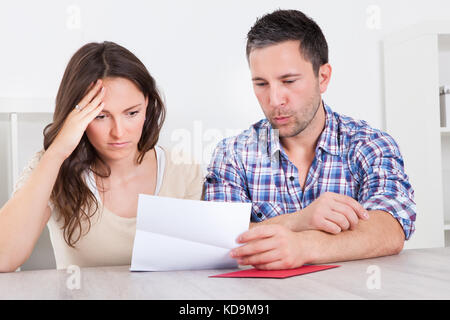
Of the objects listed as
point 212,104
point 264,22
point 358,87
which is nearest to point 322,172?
point 264,22

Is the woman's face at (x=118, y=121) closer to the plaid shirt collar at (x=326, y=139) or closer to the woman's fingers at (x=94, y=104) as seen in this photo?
the woman's fingers at (x=94, y=104)

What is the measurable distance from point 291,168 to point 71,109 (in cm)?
70

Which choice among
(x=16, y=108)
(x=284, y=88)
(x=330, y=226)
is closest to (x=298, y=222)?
(x=330, y=226)

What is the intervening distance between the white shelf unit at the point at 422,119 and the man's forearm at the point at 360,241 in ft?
4.57

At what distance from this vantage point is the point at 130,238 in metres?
1.48

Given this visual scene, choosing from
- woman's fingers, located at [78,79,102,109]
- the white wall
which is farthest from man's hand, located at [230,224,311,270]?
the white wall

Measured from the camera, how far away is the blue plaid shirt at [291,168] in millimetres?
1606

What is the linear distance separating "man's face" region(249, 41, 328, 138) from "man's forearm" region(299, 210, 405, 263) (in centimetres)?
47

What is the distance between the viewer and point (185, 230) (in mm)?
984

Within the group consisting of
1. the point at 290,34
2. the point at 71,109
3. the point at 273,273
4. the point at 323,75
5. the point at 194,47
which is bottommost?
the point at 273,273

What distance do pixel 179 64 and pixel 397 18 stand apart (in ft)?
4.21

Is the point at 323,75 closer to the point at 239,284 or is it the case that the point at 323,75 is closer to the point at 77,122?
the point at 77,122

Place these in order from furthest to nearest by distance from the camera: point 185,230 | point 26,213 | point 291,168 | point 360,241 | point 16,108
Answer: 1. point 16,108
2. point 291,168
3. point 26,213
4. point 360,241
5. point 185,230

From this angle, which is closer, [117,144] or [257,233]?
[257,233]
